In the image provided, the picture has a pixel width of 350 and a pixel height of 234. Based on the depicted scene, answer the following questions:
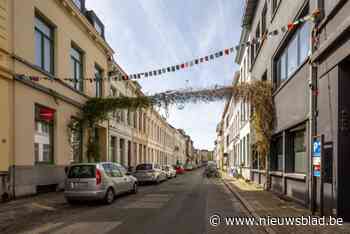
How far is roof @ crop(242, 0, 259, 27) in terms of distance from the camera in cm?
2073

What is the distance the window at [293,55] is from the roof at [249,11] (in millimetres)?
7803

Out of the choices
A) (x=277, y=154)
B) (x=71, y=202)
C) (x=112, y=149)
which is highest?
(x=277, y=154)

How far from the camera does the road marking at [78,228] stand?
6.93 m

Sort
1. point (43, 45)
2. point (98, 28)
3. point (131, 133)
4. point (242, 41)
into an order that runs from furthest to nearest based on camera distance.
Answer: point (131, 133) < point (242, 41) < point (98, 28) < point (43, 45)

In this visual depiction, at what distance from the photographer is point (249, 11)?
21781mm

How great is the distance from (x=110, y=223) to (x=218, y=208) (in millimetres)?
3965

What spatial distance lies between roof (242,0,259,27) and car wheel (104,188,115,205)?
15778 mm

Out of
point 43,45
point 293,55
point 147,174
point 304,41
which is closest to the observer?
point 304,41

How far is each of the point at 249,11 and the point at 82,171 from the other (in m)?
16.8

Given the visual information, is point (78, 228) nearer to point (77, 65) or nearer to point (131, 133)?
point (77, 65)

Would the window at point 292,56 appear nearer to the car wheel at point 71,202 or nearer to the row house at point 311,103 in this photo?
the row house at point 311,103

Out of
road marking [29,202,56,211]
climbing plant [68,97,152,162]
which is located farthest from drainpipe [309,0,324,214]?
climbing plant [68,97,152,162]

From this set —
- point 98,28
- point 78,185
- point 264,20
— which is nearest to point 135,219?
point 78,185

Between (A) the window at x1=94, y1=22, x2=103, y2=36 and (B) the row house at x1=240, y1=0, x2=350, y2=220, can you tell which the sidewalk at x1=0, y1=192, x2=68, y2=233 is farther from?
(A) the window at x1=94, y1=22, x2=103, y2=36
